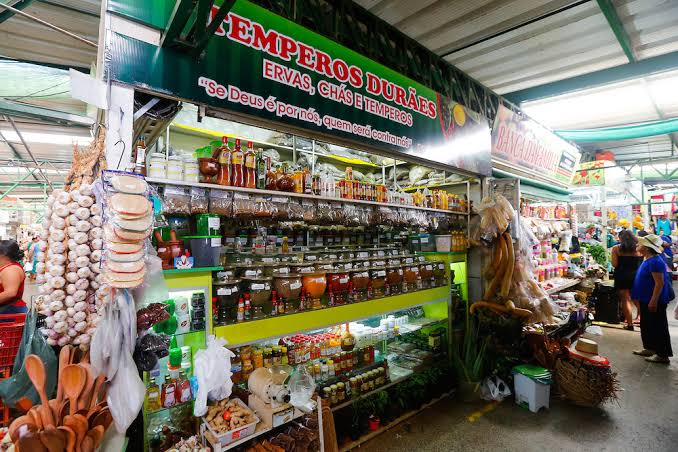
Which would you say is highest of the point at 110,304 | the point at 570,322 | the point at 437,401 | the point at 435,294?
the point at 110,304

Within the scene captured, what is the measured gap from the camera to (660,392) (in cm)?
416

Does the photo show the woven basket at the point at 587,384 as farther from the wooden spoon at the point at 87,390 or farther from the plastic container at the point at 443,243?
the wooden spoon at the point at 87,390

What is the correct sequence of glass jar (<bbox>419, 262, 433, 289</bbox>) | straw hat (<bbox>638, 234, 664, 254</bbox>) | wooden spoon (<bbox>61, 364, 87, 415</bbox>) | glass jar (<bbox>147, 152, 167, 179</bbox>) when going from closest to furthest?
1. wooden spoon (<bbox>61, 364, 87, 415</bbox>)
2. glass jar (<bbox>147, 152, 167, 179</bbox>)
3. glass jar (<bbox>419, 262, 433, 289</bbox>)
4. straw hat (<bbox>638, 234, 664, 254</bbox>)

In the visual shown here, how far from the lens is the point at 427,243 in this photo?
15.2 feet

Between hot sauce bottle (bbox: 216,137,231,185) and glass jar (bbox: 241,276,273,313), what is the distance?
781 millimetres

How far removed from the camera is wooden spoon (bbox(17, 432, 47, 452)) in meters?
1.21

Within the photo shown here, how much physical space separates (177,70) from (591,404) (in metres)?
5.14

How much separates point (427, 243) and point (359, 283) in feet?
5.33

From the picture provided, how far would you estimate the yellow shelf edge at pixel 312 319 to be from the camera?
2502mm

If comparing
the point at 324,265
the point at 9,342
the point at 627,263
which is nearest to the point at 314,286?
the point at 324,265

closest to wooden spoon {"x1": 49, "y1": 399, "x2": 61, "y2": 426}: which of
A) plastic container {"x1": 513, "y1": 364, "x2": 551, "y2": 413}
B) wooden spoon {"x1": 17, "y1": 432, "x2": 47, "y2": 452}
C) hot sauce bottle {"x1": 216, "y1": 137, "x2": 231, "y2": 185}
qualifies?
wooden spoon {"x1": 17, "y1": 432, "x2": 47, "y2": 452}

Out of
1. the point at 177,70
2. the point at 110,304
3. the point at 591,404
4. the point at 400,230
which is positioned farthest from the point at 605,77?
the point at 110,304

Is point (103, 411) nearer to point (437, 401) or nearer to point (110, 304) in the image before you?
point (110, 304)

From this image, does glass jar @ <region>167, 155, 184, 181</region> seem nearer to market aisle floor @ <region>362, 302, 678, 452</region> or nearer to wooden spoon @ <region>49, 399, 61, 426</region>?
wooden spoon @ <region>49, 399, 61, 426</region>
